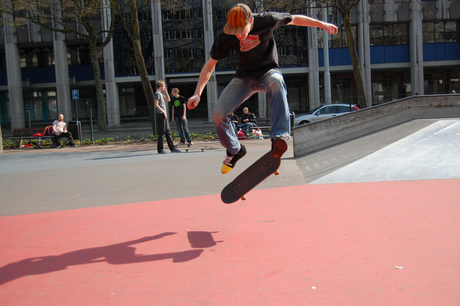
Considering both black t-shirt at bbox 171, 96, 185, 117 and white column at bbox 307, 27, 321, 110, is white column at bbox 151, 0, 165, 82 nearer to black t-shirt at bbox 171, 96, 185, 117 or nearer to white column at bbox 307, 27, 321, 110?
white column at bbox 307, 27, 321, 110

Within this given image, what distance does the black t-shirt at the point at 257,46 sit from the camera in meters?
4.06

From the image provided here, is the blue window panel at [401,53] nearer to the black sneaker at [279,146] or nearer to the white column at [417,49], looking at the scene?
the white column at [417,49]

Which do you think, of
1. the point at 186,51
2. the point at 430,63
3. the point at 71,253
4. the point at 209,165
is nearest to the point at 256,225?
the point at 71,253

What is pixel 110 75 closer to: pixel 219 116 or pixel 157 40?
pixel 157 40

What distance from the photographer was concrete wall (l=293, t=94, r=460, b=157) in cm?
964

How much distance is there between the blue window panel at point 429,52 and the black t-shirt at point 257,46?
1337 inches

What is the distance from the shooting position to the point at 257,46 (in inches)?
164

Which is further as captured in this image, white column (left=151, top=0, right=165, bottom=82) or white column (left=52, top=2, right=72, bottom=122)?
white column (left=52, top=2, right=72, bottom=122)

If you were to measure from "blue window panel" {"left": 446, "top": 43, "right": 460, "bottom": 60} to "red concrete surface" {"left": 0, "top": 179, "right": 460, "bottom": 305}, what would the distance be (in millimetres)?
33553

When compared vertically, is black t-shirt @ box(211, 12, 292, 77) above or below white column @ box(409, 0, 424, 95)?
below

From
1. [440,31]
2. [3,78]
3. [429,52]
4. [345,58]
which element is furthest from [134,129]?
[440,31]

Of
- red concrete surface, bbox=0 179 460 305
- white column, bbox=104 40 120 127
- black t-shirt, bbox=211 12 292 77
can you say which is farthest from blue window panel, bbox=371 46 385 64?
black t-shirt, bbox=211 12 292 77

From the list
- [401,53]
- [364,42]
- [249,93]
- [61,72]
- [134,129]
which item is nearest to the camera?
[249,93]

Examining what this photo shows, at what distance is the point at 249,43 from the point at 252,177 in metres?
1.41
